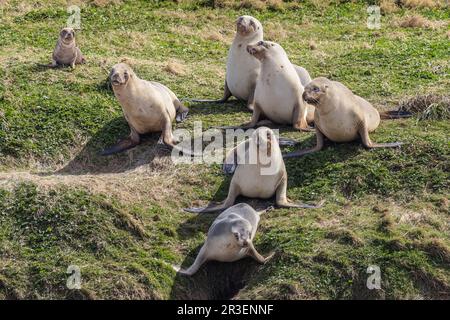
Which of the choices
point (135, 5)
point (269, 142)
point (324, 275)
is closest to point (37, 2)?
point (135, 5)

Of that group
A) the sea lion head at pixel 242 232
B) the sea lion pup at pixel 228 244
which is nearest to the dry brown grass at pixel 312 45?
the sea lion pup at pixel 228 244

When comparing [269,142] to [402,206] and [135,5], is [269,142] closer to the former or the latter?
[402,206]

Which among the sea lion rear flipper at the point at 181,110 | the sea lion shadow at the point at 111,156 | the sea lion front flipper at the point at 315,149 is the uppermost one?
the sea lion front flipper at the point at 315,149

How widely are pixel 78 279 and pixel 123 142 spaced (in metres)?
Answer: 3.33

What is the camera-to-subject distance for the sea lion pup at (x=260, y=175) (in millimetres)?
10703

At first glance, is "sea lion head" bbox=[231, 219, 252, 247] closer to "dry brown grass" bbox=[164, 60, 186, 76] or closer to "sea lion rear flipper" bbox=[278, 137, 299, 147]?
"sea lion rear flipper" bbox=[278, 137, 299, 147]

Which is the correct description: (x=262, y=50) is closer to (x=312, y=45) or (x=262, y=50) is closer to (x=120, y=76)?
(x=120, y=76)

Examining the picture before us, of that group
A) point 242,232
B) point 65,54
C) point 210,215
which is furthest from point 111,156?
point 242,232

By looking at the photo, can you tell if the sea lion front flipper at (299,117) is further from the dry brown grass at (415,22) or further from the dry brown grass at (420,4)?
the dry brown grass at (420,4)

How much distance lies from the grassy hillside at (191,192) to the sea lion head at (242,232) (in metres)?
0.29

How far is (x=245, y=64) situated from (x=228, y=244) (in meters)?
4.52

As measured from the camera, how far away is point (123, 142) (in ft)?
40.7

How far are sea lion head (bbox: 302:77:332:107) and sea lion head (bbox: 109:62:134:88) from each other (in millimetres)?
2107

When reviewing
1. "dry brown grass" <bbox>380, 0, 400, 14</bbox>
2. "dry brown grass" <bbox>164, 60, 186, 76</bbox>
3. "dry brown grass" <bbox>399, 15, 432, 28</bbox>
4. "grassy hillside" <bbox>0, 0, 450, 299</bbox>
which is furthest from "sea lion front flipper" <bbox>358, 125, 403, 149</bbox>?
"dry brown grass" <bbox>380, 0, 400, 14</bbox>
